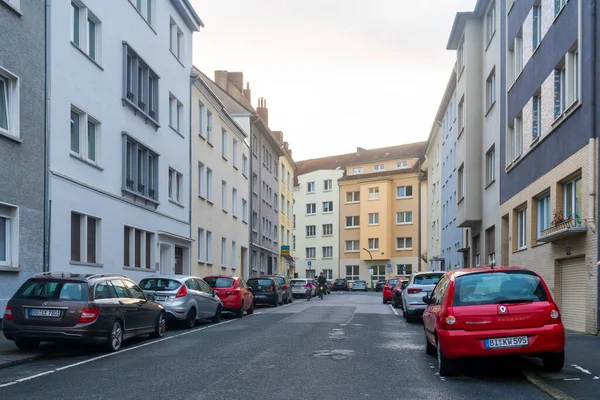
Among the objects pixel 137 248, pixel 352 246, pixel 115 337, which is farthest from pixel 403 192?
pixel 115 337

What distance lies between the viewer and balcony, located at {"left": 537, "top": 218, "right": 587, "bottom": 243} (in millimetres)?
15469

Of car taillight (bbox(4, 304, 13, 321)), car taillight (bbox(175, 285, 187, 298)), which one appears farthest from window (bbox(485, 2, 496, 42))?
car taillight (bbox(4, 304, 13, 321))

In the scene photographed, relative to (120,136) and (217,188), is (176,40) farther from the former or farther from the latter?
(217,188)

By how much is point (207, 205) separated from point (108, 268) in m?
14.3

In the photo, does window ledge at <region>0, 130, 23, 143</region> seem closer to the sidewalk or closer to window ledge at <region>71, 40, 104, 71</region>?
window ledge at <region>71, 40, 104, 71</region>

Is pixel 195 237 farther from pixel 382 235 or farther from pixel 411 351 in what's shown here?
pixel 382 235

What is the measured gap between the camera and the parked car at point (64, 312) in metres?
12.1

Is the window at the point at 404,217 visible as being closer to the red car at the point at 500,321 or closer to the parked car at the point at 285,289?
the parked car at the point at 285,289

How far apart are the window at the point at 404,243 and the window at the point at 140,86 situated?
184 feet

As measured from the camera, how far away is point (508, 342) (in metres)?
9.23

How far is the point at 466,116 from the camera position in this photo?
31.1 meters

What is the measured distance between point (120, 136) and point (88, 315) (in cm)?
1253

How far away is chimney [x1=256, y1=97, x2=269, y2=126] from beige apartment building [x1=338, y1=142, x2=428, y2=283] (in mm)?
23821

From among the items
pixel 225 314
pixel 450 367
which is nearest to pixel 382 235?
pixel 225 314
